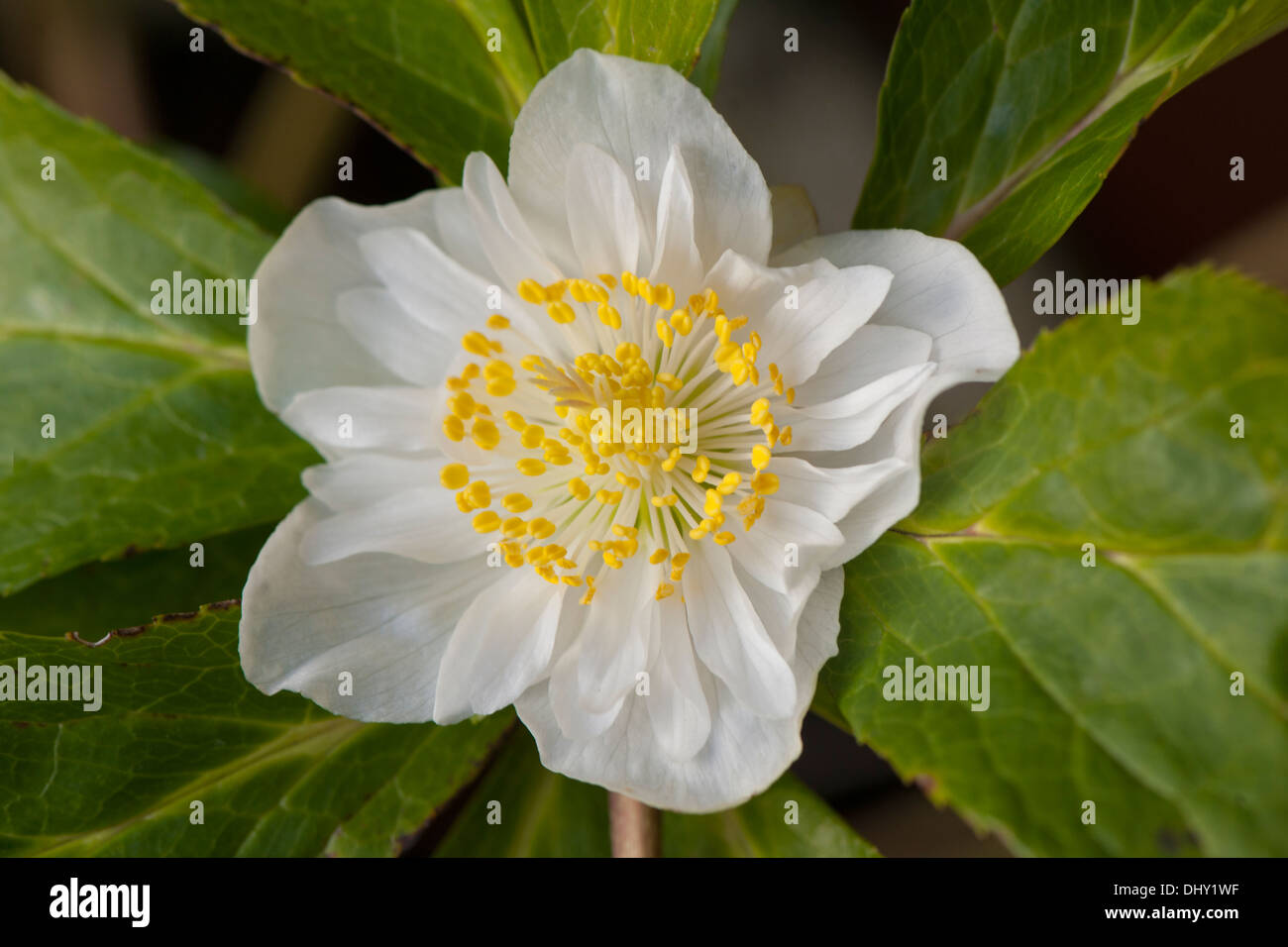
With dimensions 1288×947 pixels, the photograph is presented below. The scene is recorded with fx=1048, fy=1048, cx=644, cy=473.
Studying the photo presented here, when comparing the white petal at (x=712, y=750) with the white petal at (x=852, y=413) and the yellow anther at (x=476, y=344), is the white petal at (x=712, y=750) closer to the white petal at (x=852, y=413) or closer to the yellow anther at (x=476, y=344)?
the white petal at (x=852, y=413)

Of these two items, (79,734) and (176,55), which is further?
(176,55)

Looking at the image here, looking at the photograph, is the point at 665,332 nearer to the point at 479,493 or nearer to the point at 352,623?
the point at 479,493

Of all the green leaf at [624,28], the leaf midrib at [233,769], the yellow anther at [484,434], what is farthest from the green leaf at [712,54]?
the leaf midrib at [233,769]

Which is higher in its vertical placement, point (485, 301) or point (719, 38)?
point (719, 38)
